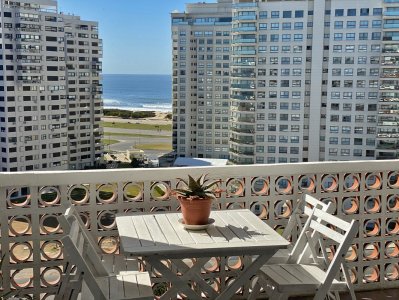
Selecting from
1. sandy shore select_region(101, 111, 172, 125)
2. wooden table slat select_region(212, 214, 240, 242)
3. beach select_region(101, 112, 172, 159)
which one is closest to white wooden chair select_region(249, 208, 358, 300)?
wooden table slat select_region(212, 214, 240, 242)

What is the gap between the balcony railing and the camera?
329cm

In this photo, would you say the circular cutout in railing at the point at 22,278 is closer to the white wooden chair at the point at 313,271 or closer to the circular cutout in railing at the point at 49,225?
Answer: the circular cutout in railing at the point at 49,225

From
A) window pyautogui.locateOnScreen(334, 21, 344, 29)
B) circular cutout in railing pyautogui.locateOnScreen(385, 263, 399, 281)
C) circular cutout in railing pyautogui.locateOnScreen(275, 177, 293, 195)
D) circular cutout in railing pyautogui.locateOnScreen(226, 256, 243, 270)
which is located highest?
window pyautogui.locateOnScreen(334, 21, 344, 29)

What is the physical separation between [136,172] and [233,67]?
36.4 m

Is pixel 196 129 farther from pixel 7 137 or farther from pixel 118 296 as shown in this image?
pixel 118 296

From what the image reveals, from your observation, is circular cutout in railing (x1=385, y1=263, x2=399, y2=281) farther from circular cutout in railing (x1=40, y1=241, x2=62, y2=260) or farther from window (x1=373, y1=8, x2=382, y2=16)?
window (x1=373, y1=8, x2=382, y2=16)

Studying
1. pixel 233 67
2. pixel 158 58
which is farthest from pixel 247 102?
pixel 158 58

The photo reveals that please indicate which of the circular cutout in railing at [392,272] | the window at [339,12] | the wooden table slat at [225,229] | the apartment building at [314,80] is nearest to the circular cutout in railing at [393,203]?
the circular cutout in railing at [392,272]

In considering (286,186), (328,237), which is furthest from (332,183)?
(328,237)

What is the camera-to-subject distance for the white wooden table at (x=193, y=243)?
251 cm

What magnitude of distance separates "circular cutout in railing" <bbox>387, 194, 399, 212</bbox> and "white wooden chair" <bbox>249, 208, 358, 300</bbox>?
0.99 meters

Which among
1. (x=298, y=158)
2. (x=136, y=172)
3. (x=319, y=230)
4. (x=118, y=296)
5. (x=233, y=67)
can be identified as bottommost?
(x=298, y=158)

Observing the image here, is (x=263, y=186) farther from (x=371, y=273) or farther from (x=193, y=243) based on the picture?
(x=193, y=243)

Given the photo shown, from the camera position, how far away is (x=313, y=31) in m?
36.7
